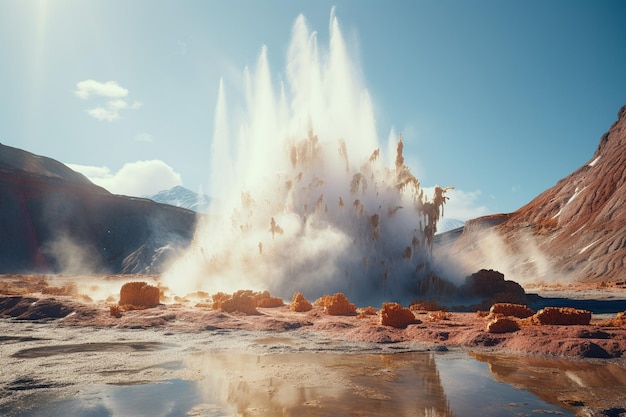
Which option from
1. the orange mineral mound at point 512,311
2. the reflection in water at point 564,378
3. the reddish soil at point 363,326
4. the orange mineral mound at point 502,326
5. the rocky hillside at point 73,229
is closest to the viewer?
the reflection in water at point 564,378

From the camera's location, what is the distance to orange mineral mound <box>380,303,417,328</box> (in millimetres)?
15500

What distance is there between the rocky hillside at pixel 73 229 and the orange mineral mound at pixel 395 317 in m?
67.2

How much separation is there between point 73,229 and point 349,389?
88.2 m

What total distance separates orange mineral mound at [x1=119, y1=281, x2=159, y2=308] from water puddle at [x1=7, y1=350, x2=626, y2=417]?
10731mm

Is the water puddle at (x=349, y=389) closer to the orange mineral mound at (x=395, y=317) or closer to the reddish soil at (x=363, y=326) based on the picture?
the reddish soil at (x=363, y=326)

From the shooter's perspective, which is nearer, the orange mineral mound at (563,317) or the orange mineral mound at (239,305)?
the orange mineral mound at (563,317)

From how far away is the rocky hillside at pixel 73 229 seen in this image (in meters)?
73.4

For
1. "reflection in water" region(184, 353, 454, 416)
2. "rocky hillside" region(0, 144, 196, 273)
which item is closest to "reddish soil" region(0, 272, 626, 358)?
"reflection in water" region(184, 353, 454, 416)

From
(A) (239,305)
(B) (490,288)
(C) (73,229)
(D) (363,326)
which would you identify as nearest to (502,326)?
(D) (363,326)

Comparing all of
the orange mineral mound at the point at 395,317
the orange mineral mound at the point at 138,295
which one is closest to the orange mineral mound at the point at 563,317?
the orange mineral mound at the point at 395,317

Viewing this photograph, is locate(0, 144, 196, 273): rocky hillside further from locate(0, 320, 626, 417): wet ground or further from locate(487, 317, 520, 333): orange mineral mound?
locate(487, 317, 520, 333): orange mineral mound

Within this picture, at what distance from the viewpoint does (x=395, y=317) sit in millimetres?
15594

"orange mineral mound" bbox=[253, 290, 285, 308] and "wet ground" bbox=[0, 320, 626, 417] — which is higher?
"orange mineral mound" bbox=[253, 290, 285, 308]

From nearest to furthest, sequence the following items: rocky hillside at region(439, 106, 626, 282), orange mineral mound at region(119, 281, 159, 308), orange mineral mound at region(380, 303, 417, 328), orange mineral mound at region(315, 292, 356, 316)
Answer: orange mineral mound at region(380, 303, 417, 328)
orange mineral mound at region(315, 292, 356, 316)
orange mineral mound at region(119, 281, 159, 308)
rocky hillside at region(439, 106, 626, 282)
